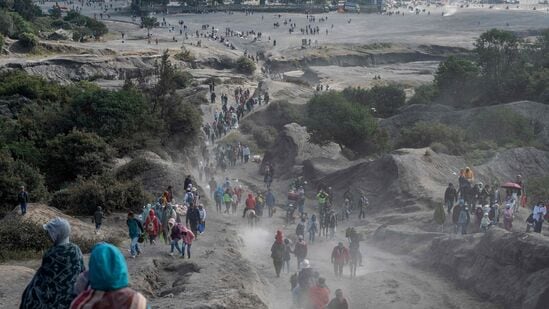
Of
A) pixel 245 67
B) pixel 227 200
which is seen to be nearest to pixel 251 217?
pixel 227 200

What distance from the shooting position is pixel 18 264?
14531 mm

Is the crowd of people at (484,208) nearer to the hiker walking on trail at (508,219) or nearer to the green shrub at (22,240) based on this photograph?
the hiker walking on trail at (508,219)

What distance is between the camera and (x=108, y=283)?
15.0 ft

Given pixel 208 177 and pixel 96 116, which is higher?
pixel 96 116

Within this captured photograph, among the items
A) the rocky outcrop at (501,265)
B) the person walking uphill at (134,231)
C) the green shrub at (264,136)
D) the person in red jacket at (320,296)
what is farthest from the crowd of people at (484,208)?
the green shrub at (264,136)

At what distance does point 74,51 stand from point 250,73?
14.7 metres

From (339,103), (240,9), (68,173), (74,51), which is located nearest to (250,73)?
(74,51)

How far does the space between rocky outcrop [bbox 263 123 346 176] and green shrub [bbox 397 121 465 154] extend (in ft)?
10.5

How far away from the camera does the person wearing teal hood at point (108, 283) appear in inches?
179

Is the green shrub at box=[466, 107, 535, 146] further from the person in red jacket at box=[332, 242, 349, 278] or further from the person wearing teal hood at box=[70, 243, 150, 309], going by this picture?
the person wearing teal hood at box=[70, 243, 150, 309]

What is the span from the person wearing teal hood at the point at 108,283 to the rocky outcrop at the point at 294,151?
28.6 m

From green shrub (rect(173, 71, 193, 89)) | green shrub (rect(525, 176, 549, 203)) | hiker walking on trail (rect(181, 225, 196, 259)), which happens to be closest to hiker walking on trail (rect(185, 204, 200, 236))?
hiker walking on trail (rect(181, 225, 196, 259))

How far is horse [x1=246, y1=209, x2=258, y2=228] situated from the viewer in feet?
75.5

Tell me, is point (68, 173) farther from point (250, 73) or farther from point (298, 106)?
point (250, 73)
